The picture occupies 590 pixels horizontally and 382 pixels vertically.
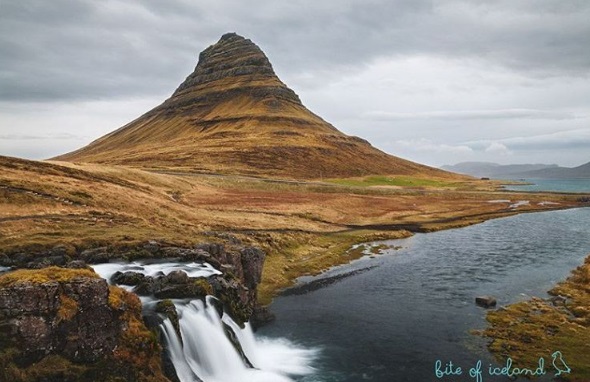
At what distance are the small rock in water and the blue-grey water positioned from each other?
2.92ft

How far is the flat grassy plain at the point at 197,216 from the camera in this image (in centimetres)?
4075

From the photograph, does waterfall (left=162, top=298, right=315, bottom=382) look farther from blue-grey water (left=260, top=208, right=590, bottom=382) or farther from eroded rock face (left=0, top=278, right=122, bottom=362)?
eroded rock face (left=0, top=278, right=122, bottom=362)

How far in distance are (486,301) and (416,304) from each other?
5942 millimetres

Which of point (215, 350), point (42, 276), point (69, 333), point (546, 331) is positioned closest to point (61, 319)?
point (69, 333)

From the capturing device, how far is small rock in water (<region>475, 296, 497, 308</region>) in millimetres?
37500

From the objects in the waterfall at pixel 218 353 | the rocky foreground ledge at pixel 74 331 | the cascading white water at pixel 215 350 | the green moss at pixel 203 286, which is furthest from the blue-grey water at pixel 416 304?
the rocky foreground ledge at pixel 74 331

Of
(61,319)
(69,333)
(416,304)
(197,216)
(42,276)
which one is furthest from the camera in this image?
(197,216)

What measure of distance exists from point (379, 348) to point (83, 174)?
6165 cm

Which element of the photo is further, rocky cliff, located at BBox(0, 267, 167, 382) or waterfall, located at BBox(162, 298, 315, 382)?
waterfall, located at BBox(162, 298, 315, 382)

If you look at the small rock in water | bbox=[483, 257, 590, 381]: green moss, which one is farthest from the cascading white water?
the small rock in water

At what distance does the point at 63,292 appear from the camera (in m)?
20.1

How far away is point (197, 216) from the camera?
211ft

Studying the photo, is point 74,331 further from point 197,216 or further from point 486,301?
point 197,216

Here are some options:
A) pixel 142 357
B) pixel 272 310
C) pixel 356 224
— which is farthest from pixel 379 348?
pixel 356 224
